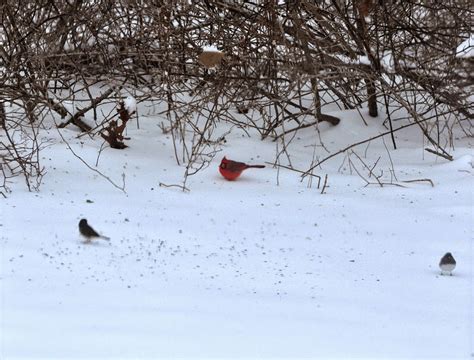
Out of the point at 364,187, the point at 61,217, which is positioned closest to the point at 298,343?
the point at 61,217

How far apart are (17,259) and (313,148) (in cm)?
308

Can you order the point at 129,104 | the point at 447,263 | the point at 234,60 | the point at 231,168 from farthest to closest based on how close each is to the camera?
the point at 234,60
the point at 129,104
the point at 231,168
the point at 447,263

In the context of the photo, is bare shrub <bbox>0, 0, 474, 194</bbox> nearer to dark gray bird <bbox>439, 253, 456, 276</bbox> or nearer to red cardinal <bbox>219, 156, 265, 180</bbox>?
red cardinal <bbox>219, 156, 265, 180</bbox>

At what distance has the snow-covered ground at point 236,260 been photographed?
2.84m

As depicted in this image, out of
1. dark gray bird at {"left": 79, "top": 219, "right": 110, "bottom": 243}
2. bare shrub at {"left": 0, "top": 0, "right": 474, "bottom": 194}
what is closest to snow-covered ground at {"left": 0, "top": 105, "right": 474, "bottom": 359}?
dark gray bird at {"left": 79, "top": 219, "right": 110, "bottom": 243}

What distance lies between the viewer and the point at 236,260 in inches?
152

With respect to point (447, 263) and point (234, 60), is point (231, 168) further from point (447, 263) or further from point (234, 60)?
point (447, 263)

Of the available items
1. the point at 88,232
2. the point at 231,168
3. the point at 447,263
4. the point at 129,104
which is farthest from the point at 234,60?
the point at 447,263

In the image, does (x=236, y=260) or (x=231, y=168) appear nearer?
(x=236, y=260)

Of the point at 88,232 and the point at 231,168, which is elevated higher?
the point at 231,168

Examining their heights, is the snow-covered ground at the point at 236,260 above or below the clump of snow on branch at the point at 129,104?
below

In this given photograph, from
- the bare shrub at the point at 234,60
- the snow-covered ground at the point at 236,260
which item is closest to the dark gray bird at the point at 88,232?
the snow-covered ground at the point at 236,260

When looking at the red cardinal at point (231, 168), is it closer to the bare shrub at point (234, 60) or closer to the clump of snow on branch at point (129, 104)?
the bare shrub at point (234, 60)

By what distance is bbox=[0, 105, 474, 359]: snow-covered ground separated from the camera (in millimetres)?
2836
